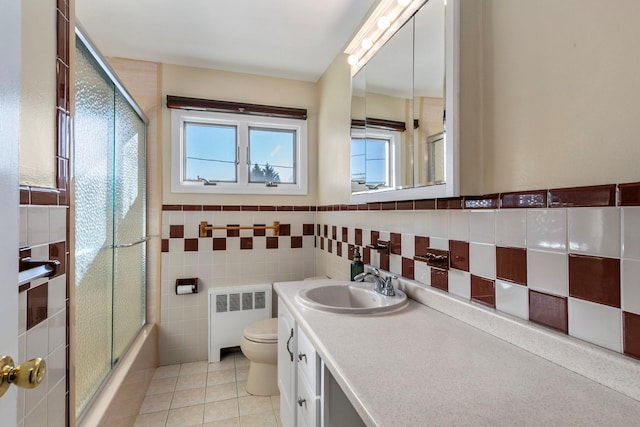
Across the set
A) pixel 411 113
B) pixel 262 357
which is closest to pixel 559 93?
pixel 411 113

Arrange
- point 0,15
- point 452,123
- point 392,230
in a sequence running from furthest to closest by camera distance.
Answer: point 392,230 < point 452,123 < point 0,15

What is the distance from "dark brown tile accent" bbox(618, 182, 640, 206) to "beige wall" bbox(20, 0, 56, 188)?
1.38 meters

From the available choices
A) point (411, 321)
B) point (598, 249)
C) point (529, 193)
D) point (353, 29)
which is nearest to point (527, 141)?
point (529, 193)

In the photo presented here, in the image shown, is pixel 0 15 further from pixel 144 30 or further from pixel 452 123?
pixel 144 30

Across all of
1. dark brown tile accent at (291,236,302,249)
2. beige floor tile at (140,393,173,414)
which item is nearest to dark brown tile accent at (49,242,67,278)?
beige floor tile at (140,393,173,414)

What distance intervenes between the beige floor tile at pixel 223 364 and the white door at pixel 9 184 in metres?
1.85

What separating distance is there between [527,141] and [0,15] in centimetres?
112

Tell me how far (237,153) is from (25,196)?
68.3 inches

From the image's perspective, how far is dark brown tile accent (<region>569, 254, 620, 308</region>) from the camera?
64 cm

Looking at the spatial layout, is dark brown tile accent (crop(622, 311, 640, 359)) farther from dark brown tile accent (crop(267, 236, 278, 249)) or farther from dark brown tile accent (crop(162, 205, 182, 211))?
dark brown tile accent (crop(162, 205, 182, 211))

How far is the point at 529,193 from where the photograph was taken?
81 centimetres

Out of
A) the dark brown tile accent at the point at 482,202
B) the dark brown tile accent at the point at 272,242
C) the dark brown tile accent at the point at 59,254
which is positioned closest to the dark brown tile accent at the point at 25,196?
the dark brown tile accent at the point at 59,254

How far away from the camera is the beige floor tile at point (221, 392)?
1.84 metres

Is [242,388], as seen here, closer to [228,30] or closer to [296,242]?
[296,242]
